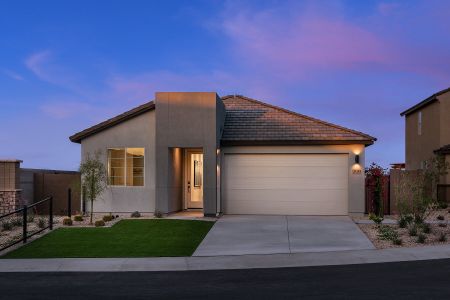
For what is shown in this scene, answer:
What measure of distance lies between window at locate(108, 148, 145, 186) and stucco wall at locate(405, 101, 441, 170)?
1618 centimetres

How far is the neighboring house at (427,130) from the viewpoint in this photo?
28.9m

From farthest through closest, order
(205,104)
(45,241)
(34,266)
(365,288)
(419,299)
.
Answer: (205,104) < (45,241) < (34,266) < (365,288) < (419,299)

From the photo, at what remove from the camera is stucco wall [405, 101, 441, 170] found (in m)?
30.0

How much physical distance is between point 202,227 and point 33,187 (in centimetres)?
986

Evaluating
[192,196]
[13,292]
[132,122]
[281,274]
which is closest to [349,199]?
[192,196]

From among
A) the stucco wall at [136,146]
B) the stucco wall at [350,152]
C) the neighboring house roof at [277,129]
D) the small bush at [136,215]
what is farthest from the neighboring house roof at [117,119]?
the small bush at [136,215]

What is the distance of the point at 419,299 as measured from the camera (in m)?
8.73

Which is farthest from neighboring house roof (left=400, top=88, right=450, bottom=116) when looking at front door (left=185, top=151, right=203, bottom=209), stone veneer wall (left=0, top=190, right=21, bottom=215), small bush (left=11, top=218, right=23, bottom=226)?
small bush (left=11, top=218, right=23, bottom=226)

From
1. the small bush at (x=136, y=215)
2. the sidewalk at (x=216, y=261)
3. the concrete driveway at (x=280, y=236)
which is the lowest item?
the sidewalk at (x=216, y=261)

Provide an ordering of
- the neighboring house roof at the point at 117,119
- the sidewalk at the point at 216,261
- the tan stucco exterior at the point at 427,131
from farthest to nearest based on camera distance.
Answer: the tan stucco exterior at the point at 427,131 → the neighboring house roof at the point at 117,119 → the sidewalk at the point at 216,261

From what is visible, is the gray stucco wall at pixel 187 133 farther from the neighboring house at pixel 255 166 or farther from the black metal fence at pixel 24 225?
the black metal fence at pixel 24 225

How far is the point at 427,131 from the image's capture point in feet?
104

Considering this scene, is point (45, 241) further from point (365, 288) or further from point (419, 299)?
point (419, 299)

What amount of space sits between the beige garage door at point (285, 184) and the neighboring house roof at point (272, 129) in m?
0.71
